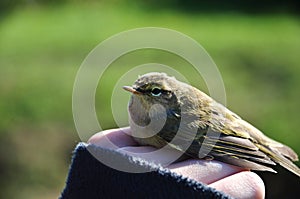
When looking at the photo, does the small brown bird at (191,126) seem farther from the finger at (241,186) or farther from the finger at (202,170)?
the finger at (241,186)

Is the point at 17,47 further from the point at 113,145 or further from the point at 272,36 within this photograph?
the point at 113,145

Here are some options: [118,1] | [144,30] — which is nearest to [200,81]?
[144,30]

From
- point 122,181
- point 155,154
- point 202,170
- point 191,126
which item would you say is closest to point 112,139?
point 155,154

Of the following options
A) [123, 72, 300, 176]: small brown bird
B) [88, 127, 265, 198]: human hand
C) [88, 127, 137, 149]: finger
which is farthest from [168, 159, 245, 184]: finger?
[123, 72, 300, 176]: small brown bird

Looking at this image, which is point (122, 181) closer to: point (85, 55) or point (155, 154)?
point (155, 154)

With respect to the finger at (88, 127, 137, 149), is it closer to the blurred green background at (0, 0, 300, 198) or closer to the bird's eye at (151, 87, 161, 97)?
the bird's eye at (151, 87, 161, 97)

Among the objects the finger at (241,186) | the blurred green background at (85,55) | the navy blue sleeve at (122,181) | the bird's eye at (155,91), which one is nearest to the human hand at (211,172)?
the finger at (241,186)
